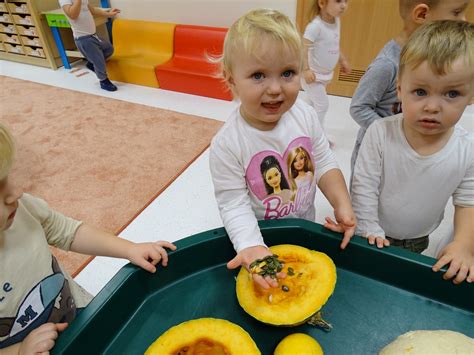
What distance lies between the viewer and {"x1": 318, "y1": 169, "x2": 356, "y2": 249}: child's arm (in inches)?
23.1

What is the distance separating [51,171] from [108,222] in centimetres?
51

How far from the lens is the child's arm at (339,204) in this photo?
59 centimetres

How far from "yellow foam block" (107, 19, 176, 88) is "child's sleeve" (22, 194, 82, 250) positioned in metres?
1.85

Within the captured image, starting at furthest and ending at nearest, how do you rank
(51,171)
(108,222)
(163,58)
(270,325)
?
1. (163,58)
2. (51,171)
3. (108,222)
4. (270,325)

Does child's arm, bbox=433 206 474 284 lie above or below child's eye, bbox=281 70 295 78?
below

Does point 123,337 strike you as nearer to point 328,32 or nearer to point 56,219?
point 56,219

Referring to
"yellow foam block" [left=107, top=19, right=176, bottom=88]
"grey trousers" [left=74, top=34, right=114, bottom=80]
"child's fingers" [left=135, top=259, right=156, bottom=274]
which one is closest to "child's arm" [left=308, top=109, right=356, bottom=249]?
"child's fingers" [left=135, top=259, right=156, bottom=274]

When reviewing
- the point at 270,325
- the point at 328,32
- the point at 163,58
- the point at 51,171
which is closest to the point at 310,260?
the point at 270,325

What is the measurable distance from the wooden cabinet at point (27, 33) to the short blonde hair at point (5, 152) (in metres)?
2.49

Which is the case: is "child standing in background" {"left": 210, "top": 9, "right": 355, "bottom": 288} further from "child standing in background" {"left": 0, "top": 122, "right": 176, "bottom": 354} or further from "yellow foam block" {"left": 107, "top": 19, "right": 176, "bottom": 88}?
"yellow foam block" {"left": 107, "top": 19, "right": 176, "bottom": 88}

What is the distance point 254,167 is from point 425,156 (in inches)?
12.4

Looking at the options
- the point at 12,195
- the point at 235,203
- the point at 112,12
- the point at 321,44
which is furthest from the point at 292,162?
the point at 112,12

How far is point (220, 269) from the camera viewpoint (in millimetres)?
607

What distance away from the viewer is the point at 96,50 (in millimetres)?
Result: 2242
